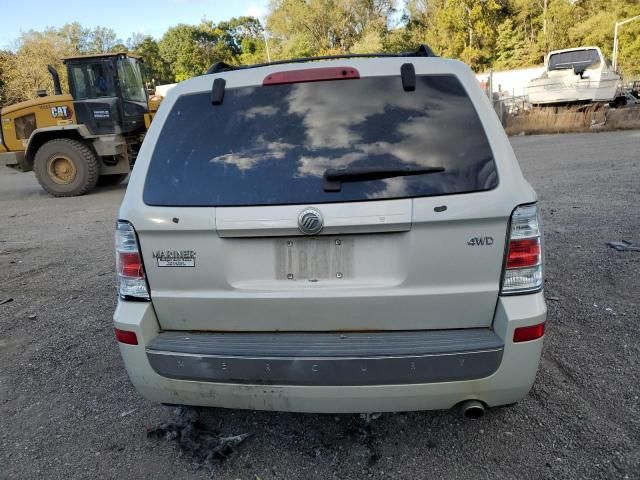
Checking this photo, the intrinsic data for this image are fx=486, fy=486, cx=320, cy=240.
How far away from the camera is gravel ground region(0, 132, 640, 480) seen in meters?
2.41

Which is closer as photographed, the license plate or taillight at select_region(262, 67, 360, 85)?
the license plate

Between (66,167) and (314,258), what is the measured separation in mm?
11692

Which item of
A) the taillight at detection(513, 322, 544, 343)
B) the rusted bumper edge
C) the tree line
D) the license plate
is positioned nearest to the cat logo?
the rusted bumper edge

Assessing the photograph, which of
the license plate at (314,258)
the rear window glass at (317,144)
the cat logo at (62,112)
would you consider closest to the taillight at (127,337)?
the rear window glass at (317,144)

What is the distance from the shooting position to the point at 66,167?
39.1 feet

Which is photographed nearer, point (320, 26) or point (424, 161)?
point (424, 161)

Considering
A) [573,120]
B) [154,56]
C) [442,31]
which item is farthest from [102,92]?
[154,56]

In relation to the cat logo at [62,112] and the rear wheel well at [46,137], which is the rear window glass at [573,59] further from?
the cat logo at [62,112]

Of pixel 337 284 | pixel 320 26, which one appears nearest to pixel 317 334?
pixel 337 284

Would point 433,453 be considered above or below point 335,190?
below

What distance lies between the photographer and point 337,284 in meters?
2.19

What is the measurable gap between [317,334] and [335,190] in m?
0.67

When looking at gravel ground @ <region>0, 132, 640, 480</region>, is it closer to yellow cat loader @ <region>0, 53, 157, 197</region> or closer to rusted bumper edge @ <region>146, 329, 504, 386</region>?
rusted bumper edge @ <region>146, 329, 504, 386</region>

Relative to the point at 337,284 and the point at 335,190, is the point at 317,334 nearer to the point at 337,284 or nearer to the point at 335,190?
the point at 337,284
